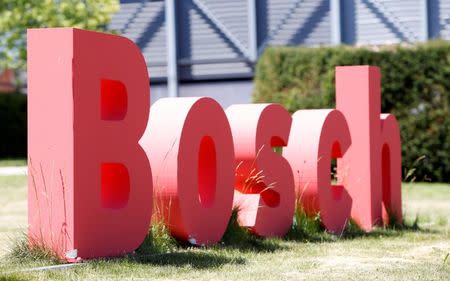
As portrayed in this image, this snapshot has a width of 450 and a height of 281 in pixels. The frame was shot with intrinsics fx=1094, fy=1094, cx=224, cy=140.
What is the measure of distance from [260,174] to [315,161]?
0.89m

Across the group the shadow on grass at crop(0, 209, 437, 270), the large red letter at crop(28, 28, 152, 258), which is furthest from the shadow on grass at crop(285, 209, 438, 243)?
the large red letter at crop(28, 28, 152, 258)

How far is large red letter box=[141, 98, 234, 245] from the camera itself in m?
8.36

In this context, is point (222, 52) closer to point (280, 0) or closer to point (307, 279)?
point (280, 0)

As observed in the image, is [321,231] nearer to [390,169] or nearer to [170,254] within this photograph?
[390,169]

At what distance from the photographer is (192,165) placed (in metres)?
8.55

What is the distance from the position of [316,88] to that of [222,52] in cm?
872

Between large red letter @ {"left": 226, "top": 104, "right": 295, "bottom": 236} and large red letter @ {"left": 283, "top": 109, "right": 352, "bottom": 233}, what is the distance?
33 centimetres

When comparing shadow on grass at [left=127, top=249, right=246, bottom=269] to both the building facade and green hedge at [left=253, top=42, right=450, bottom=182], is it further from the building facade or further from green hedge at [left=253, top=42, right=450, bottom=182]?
the building facade

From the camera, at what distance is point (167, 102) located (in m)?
8.85

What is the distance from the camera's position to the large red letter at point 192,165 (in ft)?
27.4

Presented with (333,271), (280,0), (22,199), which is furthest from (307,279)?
(280,0)

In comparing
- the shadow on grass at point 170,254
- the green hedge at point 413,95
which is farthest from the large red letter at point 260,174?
the green hedge at point 413,95

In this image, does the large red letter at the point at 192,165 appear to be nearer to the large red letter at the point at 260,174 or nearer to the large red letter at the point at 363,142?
the large red letter at the point at 260,174

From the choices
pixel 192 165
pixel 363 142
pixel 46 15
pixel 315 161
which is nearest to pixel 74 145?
pixel 192 165
